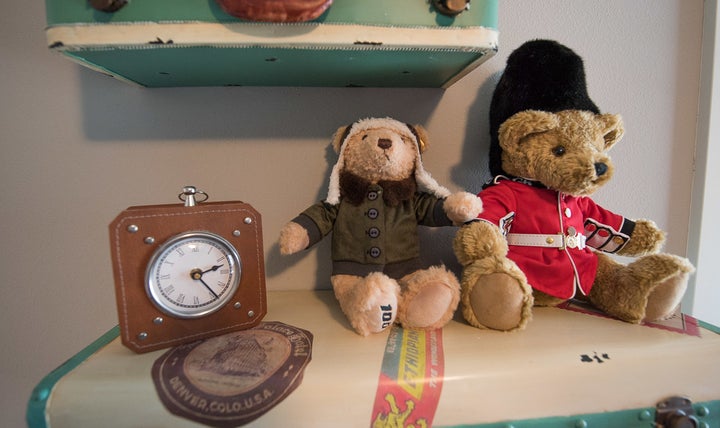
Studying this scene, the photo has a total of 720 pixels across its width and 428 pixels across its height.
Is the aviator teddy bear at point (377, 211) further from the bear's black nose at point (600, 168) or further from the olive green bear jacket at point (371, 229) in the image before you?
the bear's black nose at point (600, 168)

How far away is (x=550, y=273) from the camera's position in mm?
672

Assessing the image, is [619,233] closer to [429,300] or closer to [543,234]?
[543,234]

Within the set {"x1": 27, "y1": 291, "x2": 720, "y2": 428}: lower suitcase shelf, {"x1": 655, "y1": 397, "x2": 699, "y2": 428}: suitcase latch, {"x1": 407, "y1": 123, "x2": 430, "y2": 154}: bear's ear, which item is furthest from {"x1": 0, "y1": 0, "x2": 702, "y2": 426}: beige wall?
{"x1": 655, "y1": 397, "x2": 699, "y2": 428}: suitcase latch

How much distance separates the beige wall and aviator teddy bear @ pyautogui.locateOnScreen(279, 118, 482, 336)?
14 centimetres

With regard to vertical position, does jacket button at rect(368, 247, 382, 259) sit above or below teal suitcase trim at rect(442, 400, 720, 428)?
above

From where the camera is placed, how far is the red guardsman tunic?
2.21ft

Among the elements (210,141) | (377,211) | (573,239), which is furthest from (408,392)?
(210,141)

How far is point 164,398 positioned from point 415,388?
33 cm

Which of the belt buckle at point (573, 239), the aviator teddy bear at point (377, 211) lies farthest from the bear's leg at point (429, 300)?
the belt buckle at point (573, 239)

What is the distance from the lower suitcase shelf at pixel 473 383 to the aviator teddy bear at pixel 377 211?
13 cm

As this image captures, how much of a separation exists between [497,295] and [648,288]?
0.28 m

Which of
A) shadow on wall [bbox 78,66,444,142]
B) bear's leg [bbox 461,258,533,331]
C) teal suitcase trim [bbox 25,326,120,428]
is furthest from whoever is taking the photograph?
shadow on wall [bbox 78,66,444,142]

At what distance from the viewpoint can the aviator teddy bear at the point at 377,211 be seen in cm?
66

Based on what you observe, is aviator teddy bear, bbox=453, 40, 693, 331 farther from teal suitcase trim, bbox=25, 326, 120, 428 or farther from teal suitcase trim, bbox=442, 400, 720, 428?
teal suitcase trim, bbox=25, 326, 120, 428
